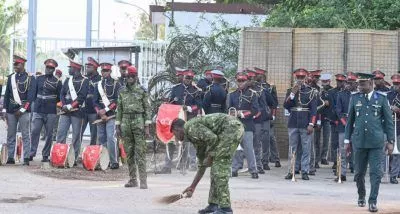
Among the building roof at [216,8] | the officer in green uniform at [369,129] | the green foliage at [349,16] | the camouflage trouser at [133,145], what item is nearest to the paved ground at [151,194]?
the camouflage trouser at [133,145]

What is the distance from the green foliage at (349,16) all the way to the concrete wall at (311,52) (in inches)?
81.7

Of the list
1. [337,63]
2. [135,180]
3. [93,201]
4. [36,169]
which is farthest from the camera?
[337,63]

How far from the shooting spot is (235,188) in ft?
48.2

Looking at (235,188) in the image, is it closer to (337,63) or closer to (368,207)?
(368,207)

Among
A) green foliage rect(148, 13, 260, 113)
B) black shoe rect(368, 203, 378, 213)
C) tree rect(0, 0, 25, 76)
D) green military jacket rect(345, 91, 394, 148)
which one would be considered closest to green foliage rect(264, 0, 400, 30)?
green foliage rect(148, 13, 260, 113)

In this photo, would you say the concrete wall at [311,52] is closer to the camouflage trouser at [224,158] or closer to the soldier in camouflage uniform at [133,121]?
the soldier in camouflage uniform at [133,121]

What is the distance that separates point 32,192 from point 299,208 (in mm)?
4155

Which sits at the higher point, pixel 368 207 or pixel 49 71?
pixel 49 71

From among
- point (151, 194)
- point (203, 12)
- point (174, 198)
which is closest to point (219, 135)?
point (174, 198)

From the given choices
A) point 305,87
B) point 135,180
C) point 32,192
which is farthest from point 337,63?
point 32,192

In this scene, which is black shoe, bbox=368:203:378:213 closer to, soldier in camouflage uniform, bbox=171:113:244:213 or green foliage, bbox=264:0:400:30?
soldier in camouflage uniform, bbox=171:113:244:213

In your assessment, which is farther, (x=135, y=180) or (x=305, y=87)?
(x=305, y=87)

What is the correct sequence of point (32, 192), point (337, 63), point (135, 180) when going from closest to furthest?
point (32, 192)
point (135, 180)
point (337, 63)

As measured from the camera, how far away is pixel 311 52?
21.3 meters
